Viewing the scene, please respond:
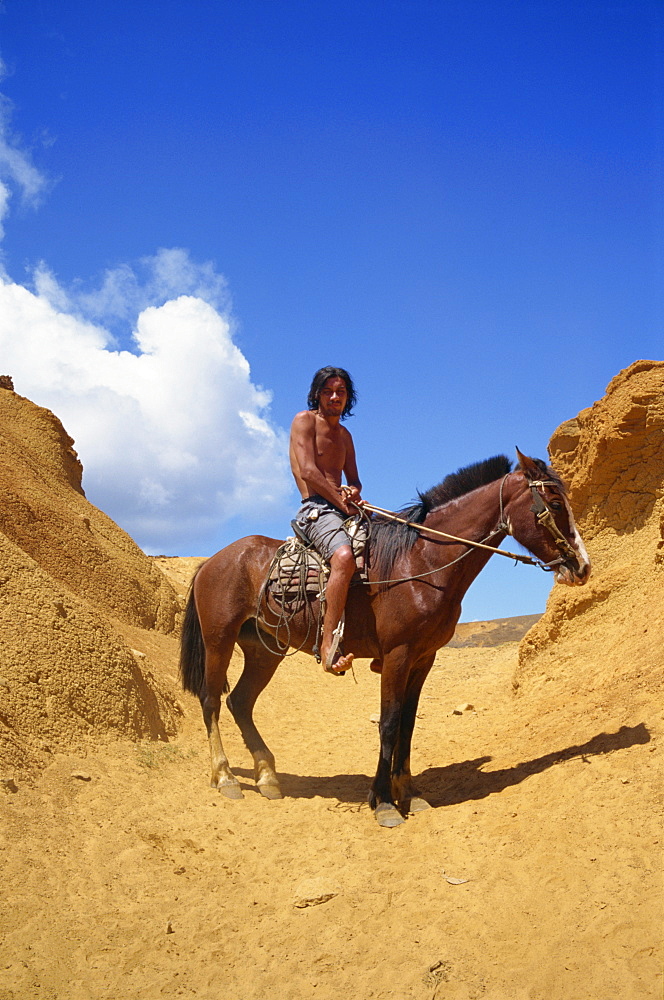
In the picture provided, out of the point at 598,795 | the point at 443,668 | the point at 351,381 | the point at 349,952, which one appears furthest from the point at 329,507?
the point at 443,668

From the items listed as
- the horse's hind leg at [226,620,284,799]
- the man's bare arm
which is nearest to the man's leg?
the man's bare arm

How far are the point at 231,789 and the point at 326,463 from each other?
3.31 m

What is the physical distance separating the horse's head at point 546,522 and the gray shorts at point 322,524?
5.02ft

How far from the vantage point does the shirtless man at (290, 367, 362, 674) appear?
680cm

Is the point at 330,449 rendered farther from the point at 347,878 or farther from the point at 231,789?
the point at 347,878

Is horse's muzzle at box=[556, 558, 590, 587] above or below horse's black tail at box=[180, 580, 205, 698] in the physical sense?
below

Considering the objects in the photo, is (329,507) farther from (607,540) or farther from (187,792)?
(607,540)

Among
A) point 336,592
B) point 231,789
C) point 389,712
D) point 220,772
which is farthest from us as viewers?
point 220,772

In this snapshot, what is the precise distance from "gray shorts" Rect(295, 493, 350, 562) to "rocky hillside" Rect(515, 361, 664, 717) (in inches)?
133

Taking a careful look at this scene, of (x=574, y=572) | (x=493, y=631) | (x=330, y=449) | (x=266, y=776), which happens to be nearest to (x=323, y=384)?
(x=330, y=449)

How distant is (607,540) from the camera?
9.80 metres

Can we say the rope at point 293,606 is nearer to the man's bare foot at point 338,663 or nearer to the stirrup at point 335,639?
the stirrup at point 335,639

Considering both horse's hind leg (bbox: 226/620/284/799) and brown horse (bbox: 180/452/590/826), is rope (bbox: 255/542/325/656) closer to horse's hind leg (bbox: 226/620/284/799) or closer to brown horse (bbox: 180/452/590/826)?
brown horse (bbox: 180/452/590/826)

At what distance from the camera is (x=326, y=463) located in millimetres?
Result: 7062
